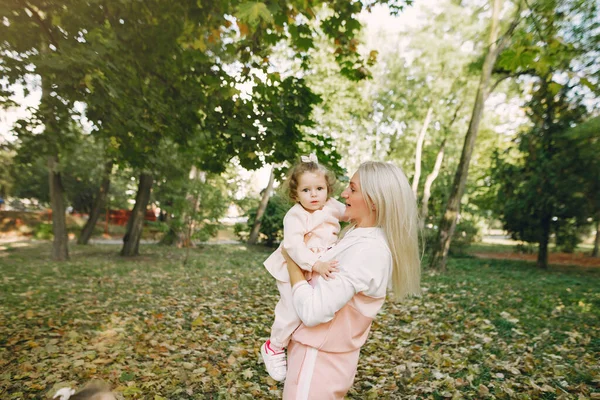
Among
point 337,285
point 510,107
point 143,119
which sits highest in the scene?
point 510,107

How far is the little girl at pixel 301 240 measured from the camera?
2072mm

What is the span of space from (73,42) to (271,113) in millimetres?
2698

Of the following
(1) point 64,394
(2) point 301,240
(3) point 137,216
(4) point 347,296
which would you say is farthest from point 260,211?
(4) point 347,296

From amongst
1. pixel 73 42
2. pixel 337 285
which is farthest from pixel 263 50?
pixel 337 285

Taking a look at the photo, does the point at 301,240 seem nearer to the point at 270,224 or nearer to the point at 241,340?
the point at 241,340

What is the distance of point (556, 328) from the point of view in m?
6.86

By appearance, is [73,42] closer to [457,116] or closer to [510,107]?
[510,107]

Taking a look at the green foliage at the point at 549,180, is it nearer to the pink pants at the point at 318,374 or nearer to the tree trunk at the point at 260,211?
the tree trunk at the point at 260,211

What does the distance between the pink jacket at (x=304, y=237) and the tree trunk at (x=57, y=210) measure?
1392 centimetres

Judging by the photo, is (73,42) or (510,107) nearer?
(73,42)

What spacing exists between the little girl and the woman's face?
239 mm

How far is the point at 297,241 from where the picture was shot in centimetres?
210

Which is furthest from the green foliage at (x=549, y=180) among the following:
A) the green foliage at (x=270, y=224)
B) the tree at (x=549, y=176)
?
the green foliage at (x=270, y=224)

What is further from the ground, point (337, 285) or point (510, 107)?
point (510, 107)
